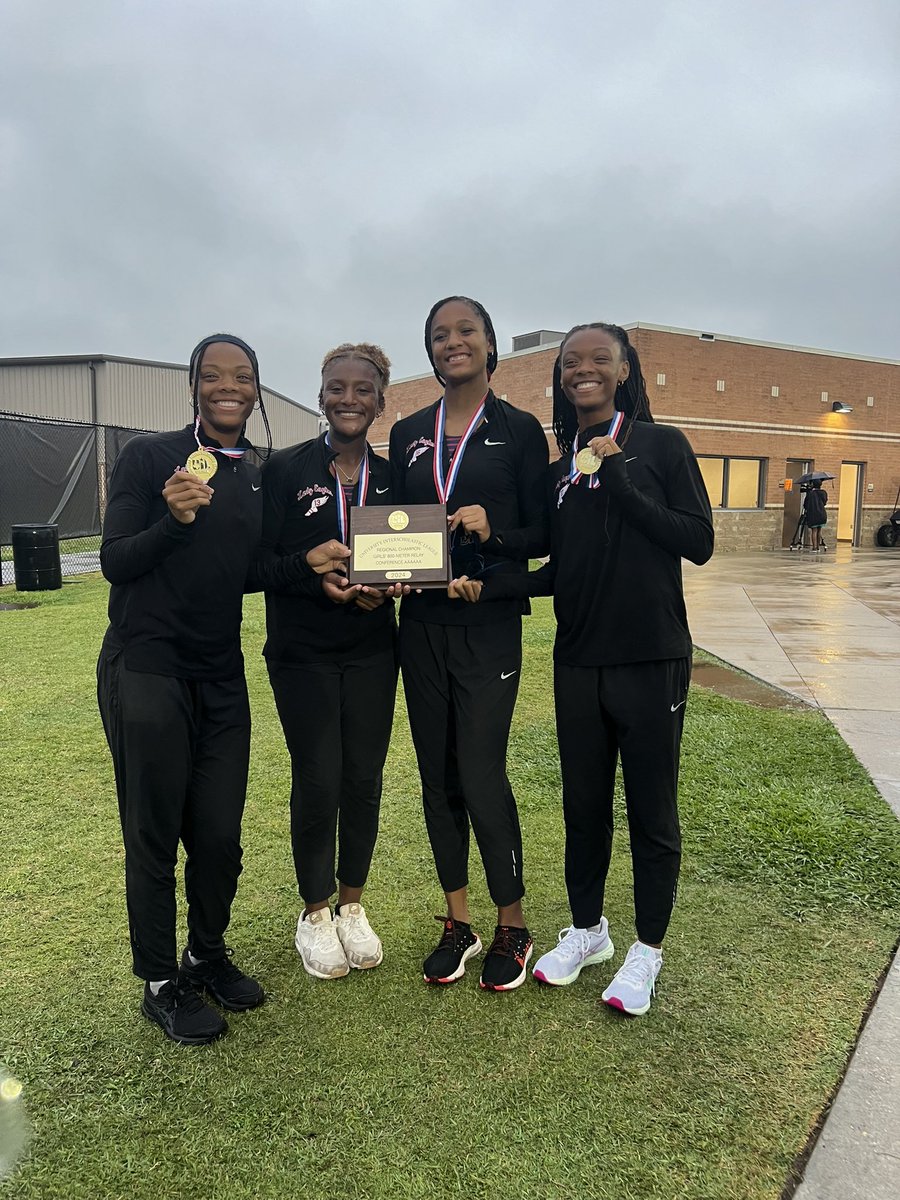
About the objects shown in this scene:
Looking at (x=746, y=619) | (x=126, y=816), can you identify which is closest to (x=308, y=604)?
(x=126, y=816)

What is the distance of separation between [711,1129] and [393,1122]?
2.65 feet

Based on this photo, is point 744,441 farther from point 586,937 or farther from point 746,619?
point 586,937

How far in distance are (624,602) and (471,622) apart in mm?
480

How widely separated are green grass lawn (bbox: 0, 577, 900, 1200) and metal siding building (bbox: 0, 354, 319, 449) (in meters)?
28.3

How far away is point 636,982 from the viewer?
8.27 ft

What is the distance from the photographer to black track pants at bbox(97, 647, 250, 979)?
227 centimetres

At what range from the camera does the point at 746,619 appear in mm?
10617

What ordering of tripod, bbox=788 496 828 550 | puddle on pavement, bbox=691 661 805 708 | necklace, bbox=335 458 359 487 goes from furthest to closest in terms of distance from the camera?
tripod, bbox=788 496 828 550
puddle on pavement, bbox=691 661 805 708
necklace, bbox=335 458 359 487

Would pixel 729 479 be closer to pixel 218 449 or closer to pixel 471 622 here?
pixel 471 622

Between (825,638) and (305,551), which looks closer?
(305,551)

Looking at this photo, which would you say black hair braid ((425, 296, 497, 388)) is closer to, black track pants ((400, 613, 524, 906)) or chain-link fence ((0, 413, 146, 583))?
black track pants ((400, 613, 524, 906))

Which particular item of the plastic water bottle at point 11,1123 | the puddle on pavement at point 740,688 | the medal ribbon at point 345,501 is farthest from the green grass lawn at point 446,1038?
the puddle on pavement at point 740,688

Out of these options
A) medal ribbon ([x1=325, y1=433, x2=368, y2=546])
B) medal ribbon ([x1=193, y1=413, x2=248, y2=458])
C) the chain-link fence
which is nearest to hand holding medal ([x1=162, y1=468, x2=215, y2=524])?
medal ribbon ([x1=193, y1=413, x2=248, y2=458])

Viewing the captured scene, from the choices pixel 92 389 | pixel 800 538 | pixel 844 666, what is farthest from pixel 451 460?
pixel 92 389
